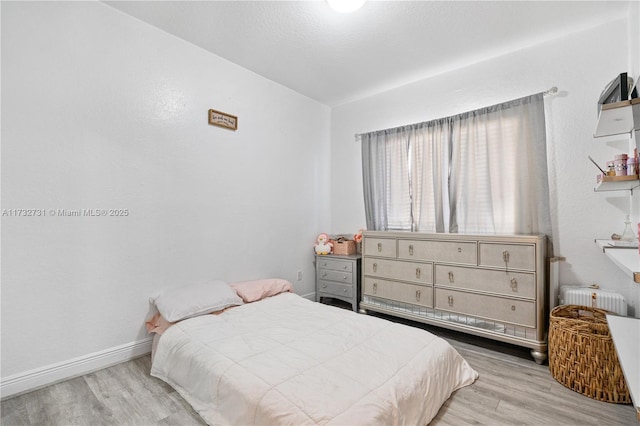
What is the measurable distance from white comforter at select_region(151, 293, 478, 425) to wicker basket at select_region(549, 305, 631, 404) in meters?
0.59

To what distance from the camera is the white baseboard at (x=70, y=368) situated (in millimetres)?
1865

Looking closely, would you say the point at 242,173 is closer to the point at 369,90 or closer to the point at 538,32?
the point at 369,90

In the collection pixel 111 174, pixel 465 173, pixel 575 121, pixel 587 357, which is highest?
pixel 575 121

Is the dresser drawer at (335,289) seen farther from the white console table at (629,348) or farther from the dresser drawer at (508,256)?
the white console table at (629,348)

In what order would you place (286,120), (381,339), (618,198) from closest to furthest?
(381,339), (618,198), (286,120)

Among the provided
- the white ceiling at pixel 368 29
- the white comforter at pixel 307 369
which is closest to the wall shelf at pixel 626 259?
the white comforter at pixel 307 369

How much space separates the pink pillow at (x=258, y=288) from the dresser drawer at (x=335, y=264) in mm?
697

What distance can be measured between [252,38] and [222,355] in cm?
252

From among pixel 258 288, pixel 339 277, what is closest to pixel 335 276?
pixel 339 277

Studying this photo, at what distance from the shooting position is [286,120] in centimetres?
362

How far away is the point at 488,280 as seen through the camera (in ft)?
8.25

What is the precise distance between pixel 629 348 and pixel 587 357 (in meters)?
0.74

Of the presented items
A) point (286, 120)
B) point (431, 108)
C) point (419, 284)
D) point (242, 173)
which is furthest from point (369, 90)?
point (419, 284)

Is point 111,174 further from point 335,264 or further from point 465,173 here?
point 465,173
